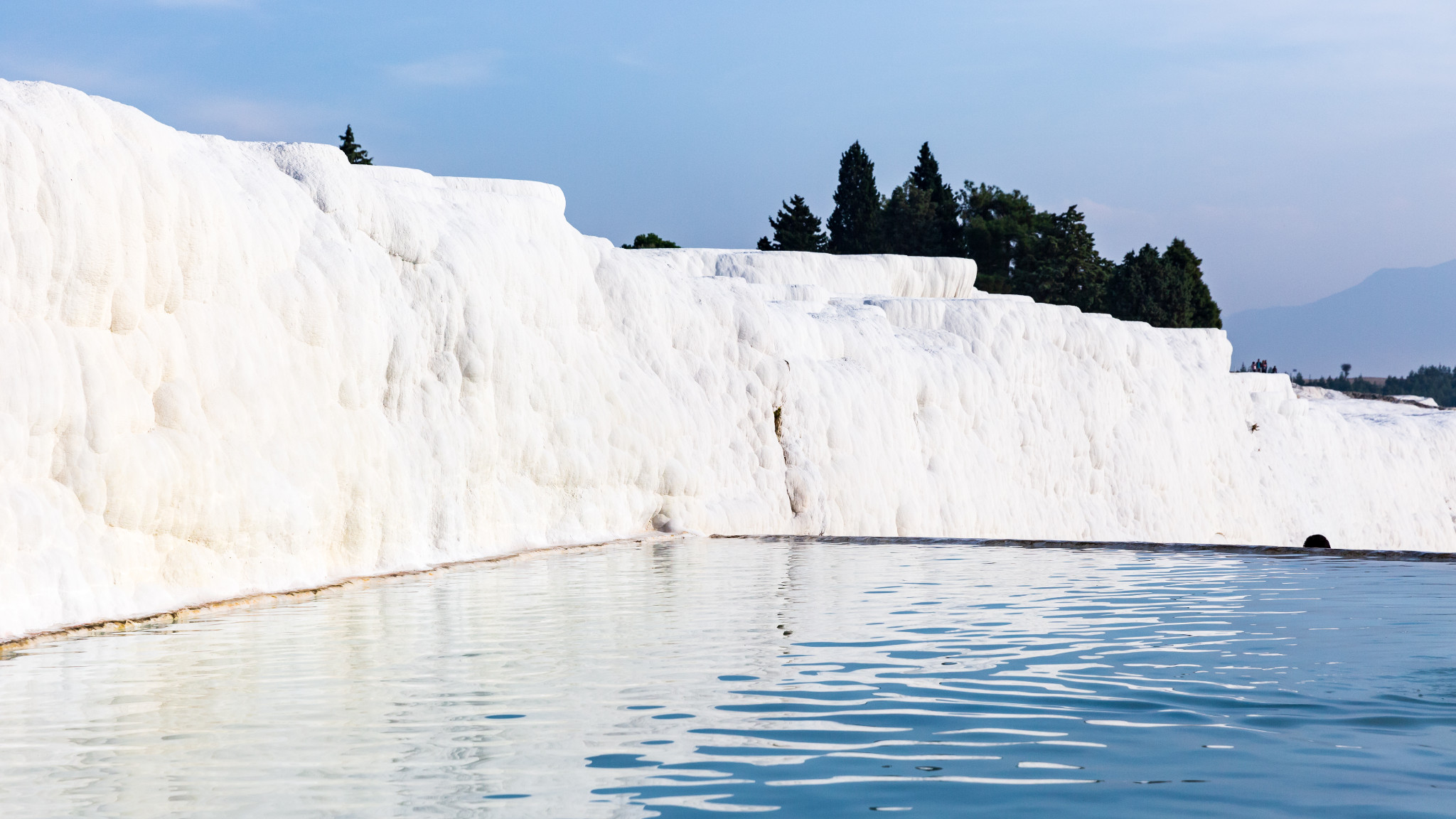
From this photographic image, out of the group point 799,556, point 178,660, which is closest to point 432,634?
point 178,660

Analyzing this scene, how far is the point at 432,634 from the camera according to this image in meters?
10.1

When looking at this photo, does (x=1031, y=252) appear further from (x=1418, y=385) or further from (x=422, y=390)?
(x=1418, y=385)

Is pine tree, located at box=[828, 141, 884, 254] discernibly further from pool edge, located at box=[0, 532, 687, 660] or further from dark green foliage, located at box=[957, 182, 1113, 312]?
pool edge, located at box=[0, 532, 687, 660]

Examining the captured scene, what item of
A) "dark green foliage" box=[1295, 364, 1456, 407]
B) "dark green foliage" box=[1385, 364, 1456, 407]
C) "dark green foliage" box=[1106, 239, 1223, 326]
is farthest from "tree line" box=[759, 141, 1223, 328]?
"dark green foliage" box=[1385, 364, 1456, 407]

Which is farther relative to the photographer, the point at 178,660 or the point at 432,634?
the point at 432,634

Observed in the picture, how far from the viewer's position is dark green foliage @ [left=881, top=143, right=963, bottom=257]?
246 feet

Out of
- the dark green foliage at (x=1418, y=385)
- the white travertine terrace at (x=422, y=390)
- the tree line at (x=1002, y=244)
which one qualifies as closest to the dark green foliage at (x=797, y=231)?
the tree line at (x=1002, y=244)

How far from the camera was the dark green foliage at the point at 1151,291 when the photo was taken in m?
64.6

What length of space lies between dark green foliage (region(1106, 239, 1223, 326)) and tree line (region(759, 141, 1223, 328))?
0.05 m

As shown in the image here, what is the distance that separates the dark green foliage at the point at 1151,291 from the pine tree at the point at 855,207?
16.4m

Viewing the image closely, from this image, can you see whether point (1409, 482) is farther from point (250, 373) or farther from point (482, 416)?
point (250, 373)

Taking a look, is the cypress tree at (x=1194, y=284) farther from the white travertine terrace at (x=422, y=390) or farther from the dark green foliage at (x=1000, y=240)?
the white travertine terrace at (x=422, y=390)

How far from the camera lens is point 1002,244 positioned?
7412 cm

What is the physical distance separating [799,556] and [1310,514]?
1270 inches
